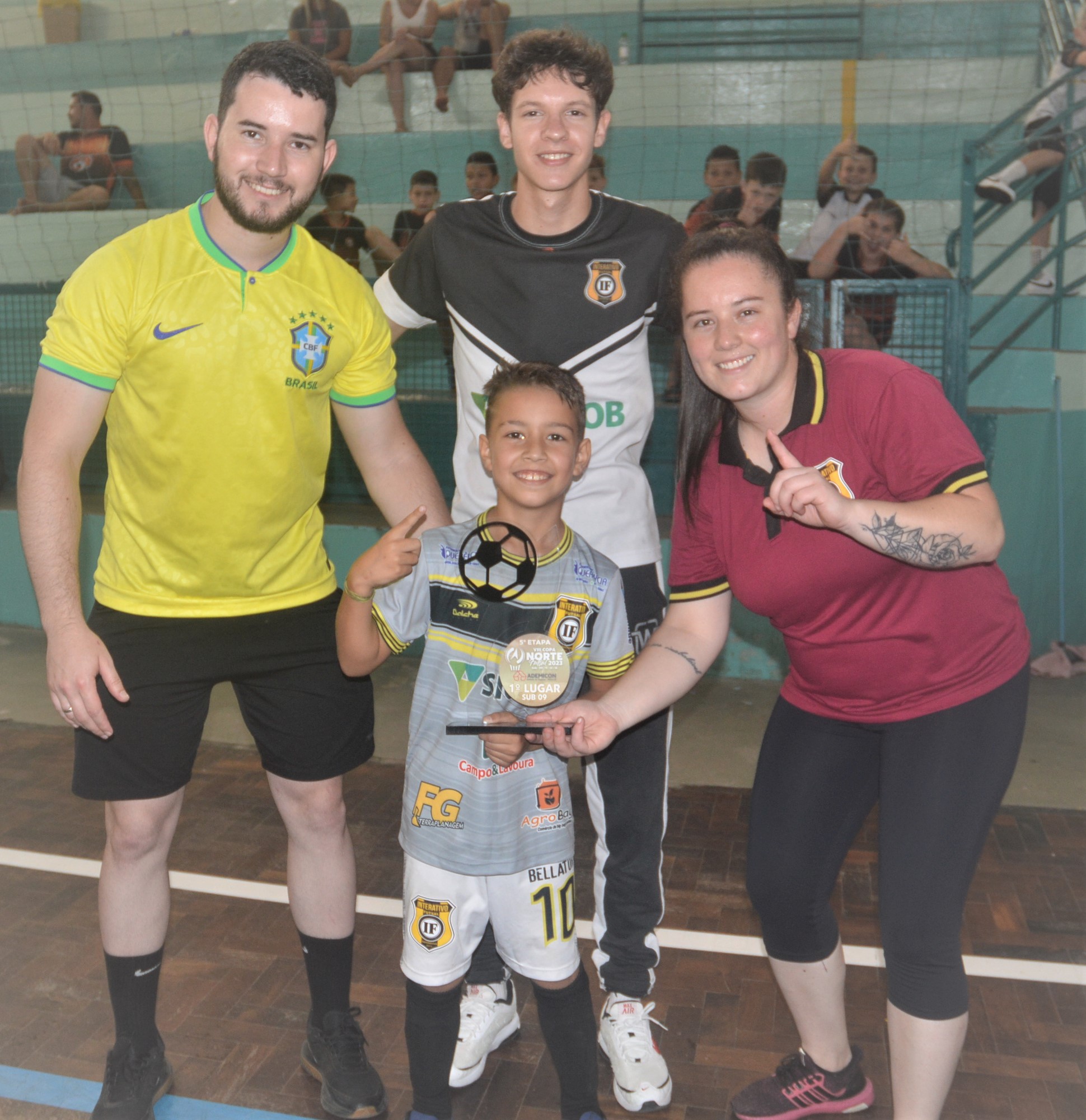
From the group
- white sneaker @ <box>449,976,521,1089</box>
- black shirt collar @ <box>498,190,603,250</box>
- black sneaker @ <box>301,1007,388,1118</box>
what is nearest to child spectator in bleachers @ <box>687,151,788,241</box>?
black shirt collar @ <box>498,190,603,250</box>

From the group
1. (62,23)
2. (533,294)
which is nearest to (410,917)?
(533,294)

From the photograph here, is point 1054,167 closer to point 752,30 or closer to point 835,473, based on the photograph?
point 752,30

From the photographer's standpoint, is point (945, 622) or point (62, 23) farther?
point (62, 23)

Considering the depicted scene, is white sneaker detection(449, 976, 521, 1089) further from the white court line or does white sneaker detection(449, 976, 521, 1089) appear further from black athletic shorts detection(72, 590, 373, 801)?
black athletic shorts detection(72, 590, 373, 801)

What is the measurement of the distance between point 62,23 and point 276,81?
32.4 feet

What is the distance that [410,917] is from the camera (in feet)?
7.75

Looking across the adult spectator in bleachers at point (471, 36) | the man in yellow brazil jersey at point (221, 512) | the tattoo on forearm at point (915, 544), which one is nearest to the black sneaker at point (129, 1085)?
the man in yellow brazil jersey at point (221, 512)

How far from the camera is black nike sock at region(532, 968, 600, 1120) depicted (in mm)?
2381

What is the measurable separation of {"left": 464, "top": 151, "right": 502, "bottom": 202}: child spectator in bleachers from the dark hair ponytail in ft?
16.2

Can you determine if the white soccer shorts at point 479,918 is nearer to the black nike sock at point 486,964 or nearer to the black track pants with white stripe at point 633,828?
the black track pants with white stripe at point 633,828

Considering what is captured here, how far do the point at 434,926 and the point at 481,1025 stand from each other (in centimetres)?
68

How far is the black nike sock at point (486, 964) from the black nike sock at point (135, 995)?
77cm

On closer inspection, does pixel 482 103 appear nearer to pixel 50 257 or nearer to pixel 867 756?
pixel 50 257

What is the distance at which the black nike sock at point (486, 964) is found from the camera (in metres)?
2.93
